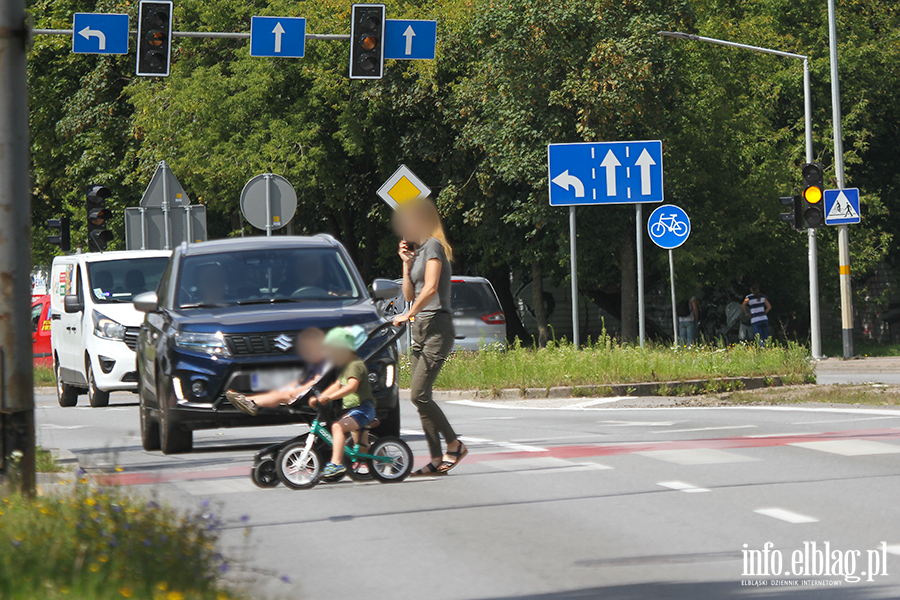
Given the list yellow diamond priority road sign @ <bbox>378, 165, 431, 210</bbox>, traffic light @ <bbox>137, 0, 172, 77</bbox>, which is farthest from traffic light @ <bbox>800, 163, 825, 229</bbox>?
traffic light @ <bbox>137, 0, 172, 77</bbox>

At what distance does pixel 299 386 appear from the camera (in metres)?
10.1

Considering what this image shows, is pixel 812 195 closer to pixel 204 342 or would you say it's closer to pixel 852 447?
pixel 852 447

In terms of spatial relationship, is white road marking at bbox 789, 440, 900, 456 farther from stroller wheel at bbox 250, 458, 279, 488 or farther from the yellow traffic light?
the yellow traffic light

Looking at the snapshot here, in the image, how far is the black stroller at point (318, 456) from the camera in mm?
9211

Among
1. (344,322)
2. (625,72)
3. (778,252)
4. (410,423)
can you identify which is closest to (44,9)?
(625,72)

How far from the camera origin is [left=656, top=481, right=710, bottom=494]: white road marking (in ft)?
29.2

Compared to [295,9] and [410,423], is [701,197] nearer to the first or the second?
[295,9]

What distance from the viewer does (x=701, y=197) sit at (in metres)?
36.4

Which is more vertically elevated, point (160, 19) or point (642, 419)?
point (160, 19)

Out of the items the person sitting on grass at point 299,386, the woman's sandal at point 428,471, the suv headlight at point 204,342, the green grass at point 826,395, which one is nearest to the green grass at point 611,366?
the green grass at point 826,395

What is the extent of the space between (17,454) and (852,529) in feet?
14.2

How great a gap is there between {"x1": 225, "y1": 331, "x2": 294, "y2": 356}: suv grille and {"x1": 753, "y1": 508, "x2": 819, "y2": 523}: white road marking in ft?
13.0

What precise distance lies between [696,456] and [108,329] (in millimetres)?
9517

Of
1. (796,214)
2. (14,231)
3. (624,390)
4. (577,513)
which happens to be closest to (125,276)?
(624,390)
